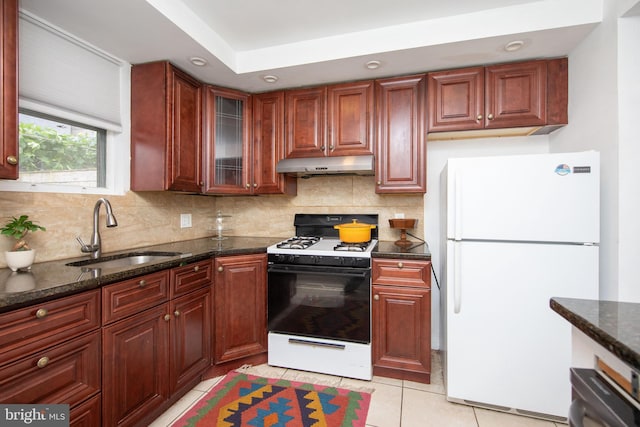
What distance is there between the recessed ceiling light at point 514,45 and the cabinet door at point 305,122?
1.28m

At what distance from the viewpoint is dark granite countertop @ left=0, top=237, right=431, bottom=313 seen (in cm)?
110

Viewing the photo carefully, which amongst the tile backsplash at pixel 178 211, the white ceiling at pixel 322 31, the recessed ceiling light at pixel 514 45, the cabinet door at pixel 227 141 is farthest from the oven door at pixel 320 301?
the recessed ceiling light at pixel 514 45

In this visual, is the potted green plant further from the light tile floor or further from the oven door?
the oven door

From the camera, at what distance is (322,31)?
2.04 meters

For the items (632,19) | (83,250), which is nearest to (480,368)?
(632,19)

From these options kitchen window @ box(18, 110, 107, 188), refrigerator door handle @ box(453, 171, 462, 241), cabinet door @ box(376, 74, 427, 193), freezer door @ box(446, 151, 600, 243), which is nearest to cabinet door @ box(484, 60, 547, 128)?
cabinet door @ box(376, 74, 427, 193)

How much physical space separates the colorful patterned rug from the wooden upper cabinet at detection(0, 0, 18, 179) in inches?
61.4

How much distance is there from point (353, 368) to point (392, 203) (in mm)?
1355

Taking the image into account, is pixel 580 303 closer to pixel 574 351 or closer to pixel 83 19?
pixel 574 351

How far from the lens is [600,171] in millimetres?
1717

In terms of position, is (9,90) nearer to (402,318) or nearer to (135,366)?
(135,366)

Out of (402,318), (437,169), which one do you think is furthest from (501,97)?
(402,318)

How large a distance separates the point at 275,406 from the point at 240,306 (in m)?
0.71

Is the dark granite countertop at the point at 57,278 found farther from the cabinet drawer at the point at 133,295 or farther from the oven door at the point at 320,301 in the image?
the oven door at the point at 320,301
